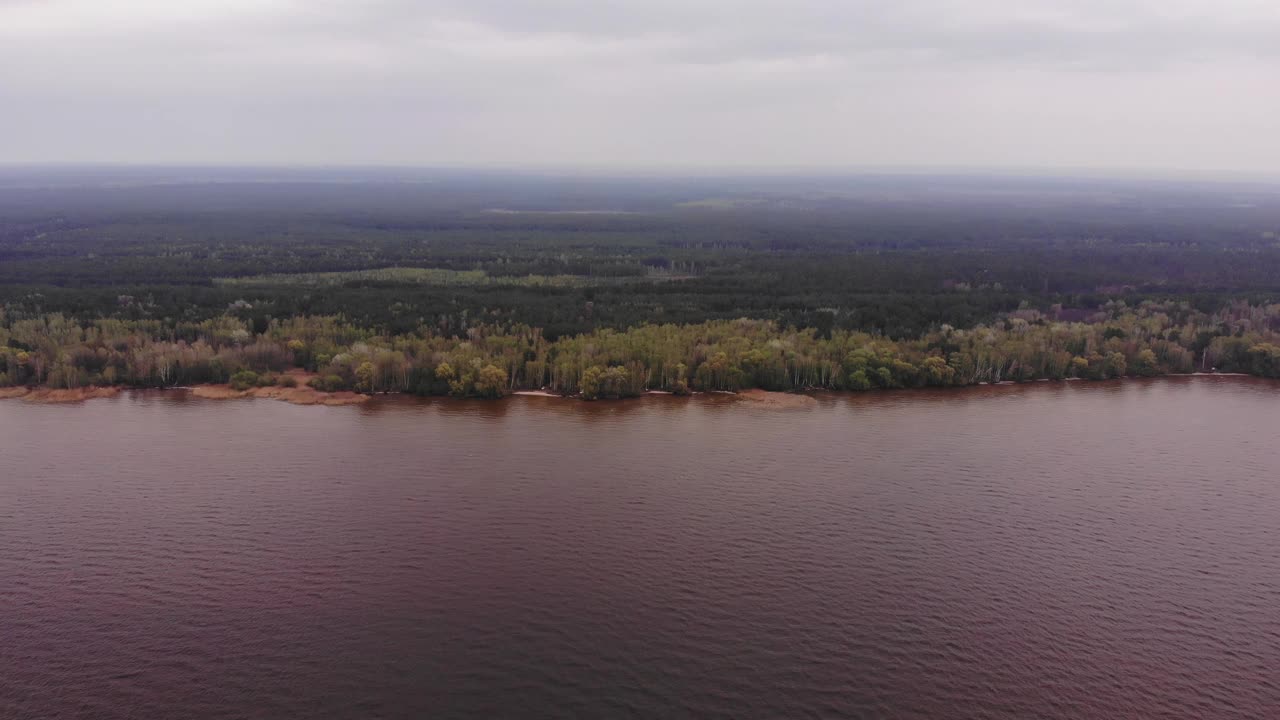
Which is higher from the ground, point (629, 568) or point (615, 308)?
point (615, 308)

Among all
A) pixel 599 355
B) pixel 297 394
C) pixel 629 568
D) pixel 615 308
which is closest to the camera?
pixel 629 568

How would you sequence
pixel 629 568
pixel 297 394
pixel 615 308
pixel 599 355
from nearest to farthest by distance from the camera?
pixel 629 568 → pixel 297 394 → pixel 599 355 → pixel 615 308

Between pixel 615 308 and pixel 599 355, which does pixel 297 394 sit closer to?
pixel 599 355

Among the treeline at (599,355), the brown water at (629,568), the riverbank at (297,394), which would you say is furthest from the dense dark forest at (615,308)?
the brown water at (629,568)

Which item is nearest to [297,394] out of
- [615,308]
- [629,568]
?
[629,568]

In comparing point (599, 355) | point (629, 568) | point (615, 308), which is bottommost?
point (629, 568)

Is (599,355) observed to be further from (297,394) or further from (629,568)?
(629,568)

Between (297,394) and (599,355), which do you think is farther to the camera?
(599,355)

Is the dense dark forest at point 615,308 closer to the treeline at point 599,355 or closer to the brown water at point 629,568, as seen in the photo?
the treeline at point 599,355
